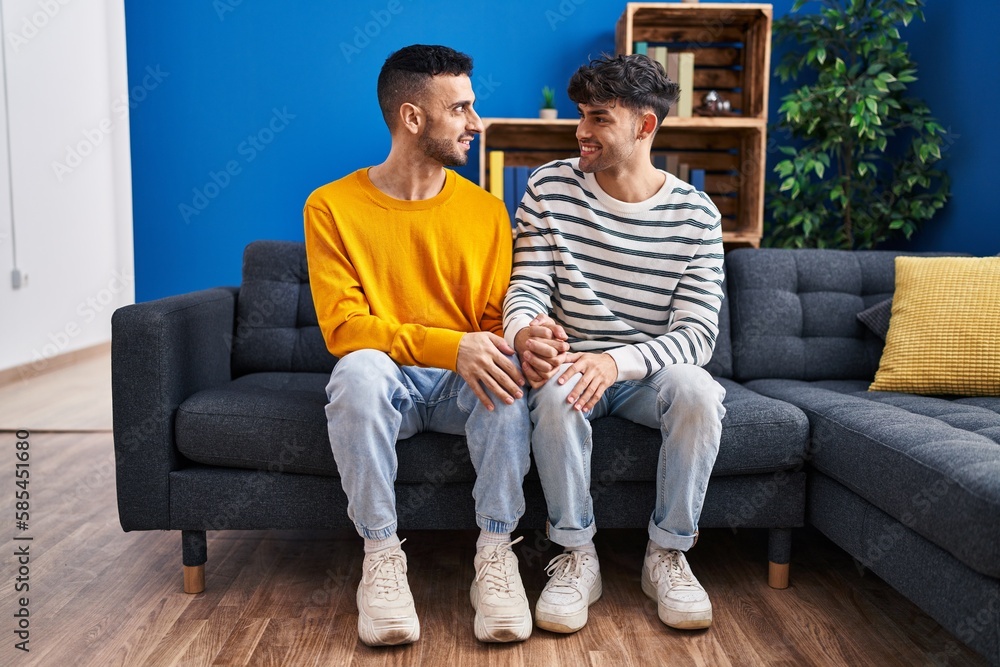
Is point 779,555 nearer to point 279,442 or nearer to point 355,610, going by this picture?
point 355,610

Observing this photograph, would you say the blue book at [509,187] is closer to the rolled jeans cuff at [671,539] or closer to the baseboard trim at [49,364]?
the rolled jeans cuff at [671,539]

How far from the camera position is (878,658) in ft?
4.82

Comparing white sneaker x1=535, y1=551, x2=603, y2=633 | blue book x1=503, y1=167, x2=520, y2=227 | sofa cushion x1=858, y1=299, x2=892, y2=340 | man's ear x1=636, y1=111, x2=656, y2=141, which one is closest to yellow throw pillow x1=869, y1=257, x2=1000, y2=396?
sofa cushion x1=858, y1=299, x2=892, y2=340

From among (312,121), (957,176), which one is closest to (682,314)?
(957,176)

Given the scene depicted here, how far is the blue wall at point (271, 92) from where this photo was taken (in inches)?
137

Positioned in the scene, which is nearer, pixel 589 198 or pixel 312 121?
pixel 589 198

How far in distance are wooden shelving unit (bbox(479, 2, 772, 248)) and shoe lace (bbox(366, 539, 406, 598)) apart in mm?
2005

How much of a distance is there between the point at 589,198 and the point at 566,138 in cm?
177

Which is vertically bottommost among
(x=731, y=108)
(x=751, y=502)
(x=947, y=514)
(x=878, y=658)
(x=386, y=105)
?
(x=878, y=658)

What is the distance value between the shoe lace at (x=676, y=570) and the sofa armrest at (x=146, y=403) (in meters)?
1.02

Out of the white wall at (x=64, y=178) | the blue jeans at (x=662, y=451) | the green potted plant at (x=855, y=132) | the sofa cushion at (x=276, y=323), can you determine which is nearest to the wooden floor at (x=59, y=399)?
the white wall at (x=64, y=178)

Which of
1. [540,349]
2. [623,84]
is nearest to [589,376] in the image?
[540,349]

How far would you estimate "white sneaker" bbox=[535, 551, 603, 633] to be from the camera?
1.54 meters

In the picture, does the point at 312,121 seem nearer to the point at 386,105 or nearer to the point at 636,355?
the point at 386,105
